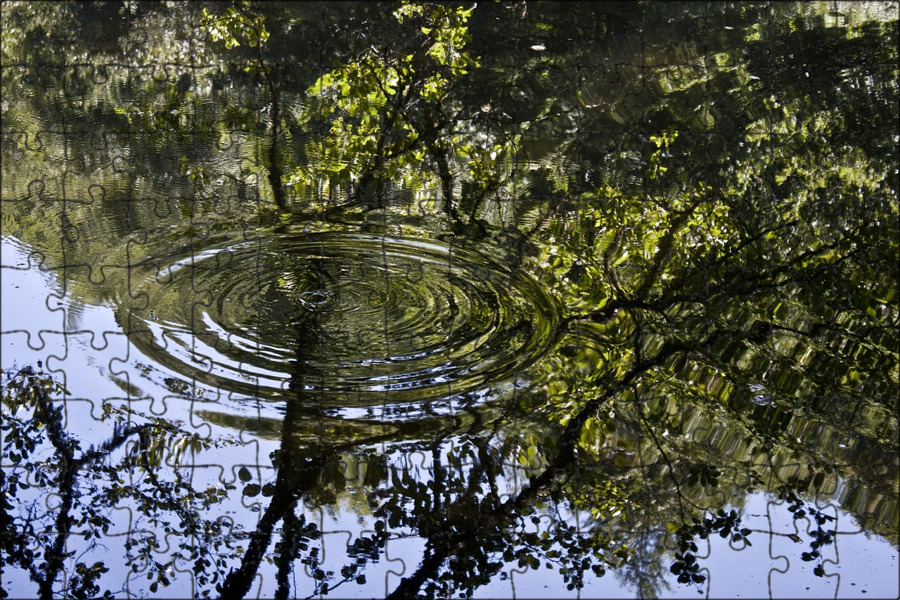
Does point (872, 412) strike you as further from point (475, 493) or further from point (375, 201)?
point (375, 201)

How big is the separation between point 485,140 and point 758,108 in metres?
1.36

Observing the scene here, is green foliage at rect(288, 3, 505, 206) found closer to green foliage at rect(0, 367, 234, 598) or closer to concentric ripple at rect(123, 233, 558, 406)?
concentric ripple at rect(123, 233, 558, 406)

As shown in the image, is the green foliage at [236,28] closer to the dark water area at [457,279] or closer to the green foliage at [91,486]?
the dark water area at [457,279]

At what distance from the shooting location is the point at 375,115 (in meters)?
5.05

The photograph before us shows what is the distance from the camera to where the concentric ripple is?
3.70m

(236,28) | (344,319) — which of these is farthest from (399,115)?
(344,319)

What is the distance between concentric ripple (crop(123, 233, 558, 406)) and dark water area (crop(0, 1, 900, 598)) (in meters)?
0.01

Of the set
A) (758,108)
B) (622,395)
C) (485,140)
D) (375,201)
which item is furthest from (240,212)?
(758,108)

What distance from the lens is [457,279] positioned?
4.27 meters

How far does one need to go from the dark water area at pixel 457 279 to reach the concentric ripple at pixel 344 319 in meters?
0.01

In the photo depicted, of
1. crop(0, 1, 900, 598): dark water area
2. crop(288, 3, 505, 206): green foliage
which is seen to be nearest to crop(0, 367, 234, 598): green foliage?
crop(0, 1, 900, 598): dark water area

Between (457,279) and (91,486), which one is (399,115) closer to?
(457,279)

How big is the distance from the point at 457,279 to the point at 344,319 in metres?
0.54

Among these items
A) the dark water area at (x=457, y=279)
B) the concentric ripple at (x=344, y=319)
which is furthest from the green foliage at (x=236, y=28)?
the concentric ripple at (x=344, y=319)
